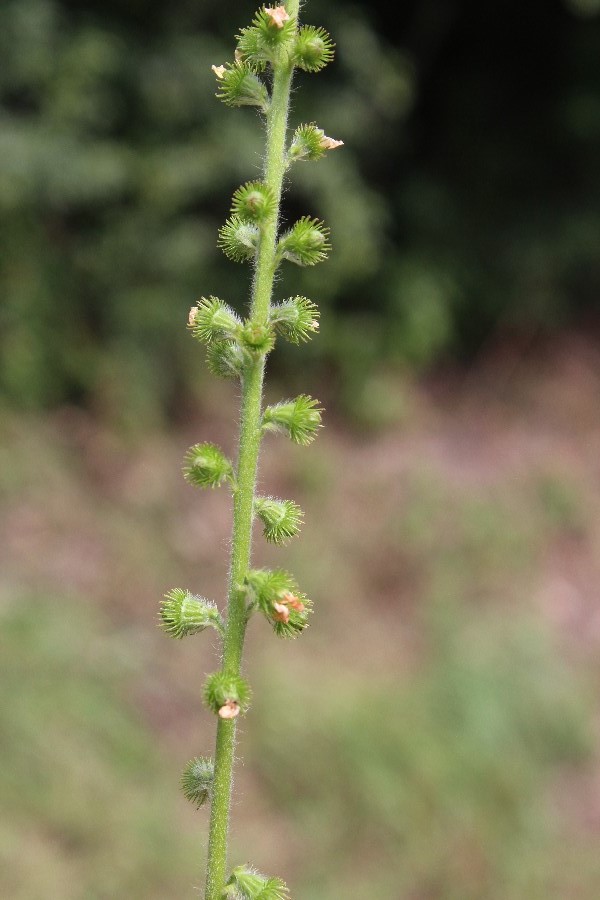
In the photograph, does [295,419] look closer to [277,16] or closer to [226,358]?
[226,358]

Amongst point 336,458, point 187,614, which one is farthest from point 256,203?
point 336,458

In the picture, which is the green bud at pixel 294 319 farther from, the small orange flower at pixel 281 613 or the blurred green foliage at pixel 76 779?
the blurred green foliage at pixel 76 779

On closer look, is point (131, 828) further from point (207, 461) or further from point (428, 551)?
point (207, 461)

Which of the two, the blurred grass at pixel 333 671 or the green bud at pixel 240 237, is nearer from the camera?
the green bud at pixel 240 237

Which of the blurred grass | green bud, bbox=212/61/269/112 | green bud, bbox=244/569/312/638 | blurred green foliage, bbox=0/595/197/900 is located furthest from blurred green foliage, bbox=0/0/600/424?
green bud, bbox=244/569/312/638

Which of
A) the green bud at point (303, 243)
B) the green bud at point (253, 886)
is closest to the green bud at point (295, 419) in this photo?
the green bud at point (303, 243)

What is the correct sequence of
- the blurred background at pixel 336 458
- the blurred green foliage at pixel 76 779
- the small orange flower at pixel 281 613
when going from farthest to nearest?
the blurred background at pixel 336 458 < the blurred green foliage at pixel 76 779 < the small orange flower at pixel 281 613

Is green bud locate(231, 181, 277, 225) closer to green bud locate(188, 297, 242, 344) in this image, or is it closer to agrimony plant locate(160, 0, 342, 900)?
agrimony plant locate(160, 0, 342, 900)
